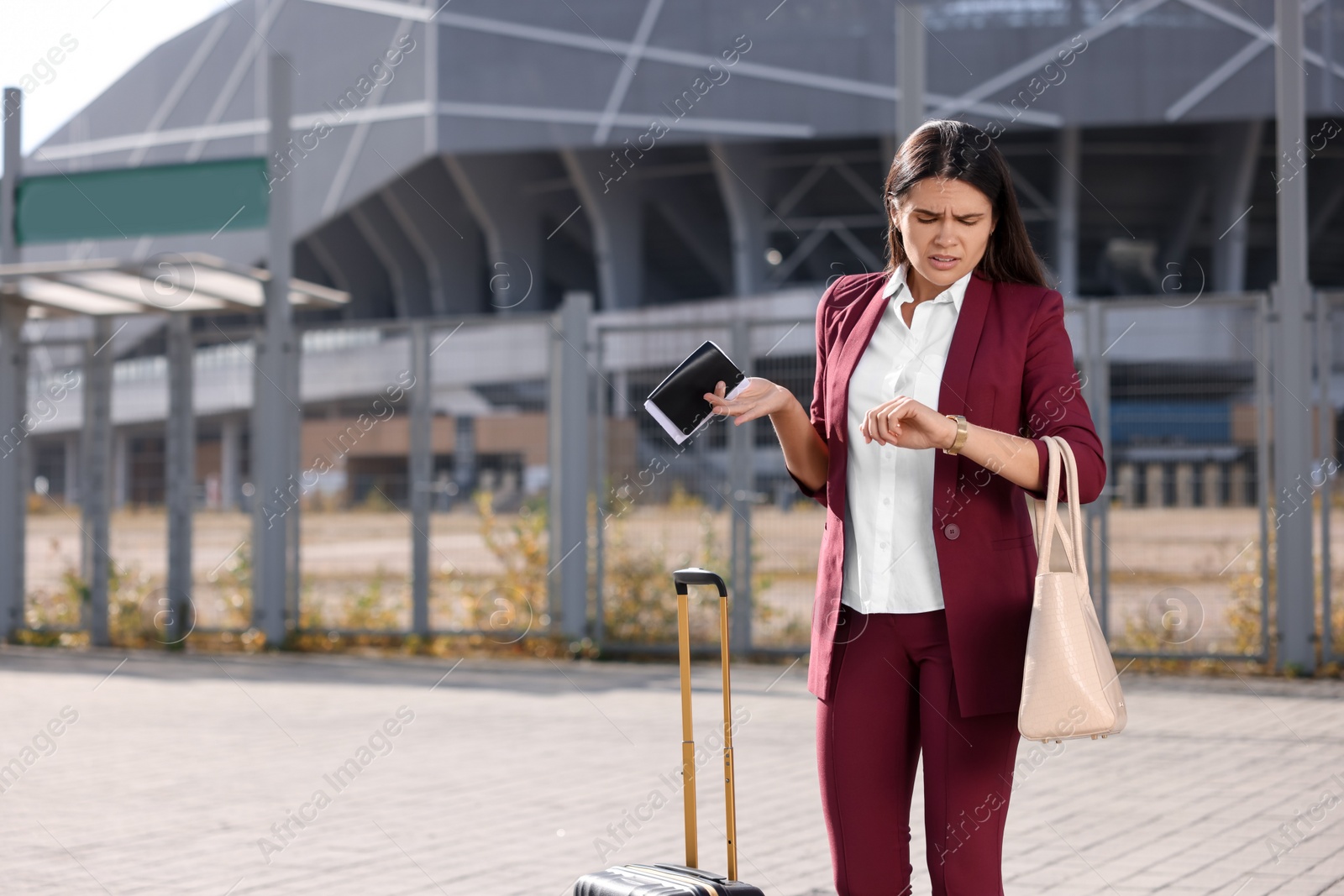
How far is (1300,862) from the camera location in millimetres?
4871

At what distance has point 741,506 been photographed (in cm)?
1073

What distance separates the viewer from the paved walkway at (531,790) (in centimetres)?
487

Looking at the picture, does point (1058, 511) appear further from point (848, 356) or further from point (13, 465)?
point (13, 465)

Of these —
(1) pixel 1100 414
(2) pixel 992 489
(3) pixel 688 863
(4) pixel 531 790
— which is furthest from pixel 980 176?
(1) pixel 1100 414

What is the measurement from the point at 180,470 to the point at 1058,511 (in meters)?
11.1

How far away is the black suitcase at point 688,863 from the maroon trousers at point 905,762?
29 centimetres

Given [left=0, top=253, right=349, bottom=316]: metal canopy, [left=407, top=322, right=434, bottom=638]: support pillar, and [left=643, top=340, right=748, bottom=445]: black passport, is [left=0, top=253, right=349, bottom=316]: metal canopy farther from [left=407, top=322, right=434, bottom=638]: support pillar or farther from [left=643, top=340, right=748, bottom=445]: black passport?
[left=643, top=340, right=748, bottom=445]: black passport

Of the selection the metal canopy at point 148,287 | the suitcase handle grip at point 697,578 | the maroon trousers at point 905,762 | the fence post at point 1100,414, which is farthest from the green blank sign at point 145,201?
the maroon trousers at point 905,762

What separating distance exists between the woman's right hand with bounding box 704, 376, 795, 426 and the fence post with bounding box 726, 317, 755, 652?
8.04 meters

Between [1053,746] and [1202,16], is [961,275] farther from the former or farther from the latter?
[1202,16]

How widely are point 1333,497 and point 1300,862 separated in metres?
5.18

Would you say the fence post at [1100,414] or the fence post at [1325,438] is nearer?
the fence post at [1325,438]

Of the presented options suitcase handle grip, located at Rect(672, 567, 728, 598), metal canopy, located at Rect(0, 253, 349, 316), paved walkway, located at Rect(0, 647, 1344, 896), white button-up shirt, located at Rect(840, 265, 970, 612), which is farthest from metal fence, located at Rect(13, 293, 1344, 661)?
white button-up shirt, located at Rect(840, 265, 970, 612)

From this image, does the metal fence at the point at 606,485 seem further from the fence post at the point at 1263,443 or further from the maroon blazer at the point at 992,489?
the maroon blazer at the point at 992,489
